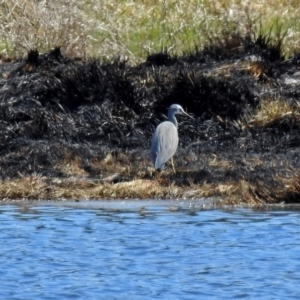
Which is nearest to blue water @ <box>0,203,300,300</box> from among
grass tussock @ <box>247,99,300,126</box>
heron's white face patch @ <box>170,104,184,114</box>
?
heron's white face patch @ <box>170,104,184,114</box>

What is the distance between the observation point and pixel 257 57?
20500 millimetres

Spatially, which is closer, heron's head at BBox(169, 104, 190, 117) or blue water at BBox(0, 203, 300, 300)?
blue water at BBox(0, 203, 300, 300)

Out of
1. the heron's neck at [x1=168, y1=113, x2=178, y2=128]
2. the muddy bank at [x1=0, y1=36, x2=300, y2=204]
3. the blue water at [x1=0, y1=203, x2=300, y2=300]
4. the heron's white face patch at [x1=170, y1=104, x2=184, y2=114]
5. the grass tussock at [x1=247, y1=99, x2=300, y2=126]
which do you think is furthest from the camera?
the grass tussock at [x1=247, y1=99, x2=300, y2=126]

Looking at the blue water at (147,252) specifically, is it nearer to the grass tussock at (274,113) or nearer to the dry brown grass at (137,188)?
the dry brown grass at (137,188)

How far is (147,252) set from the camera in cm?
1132

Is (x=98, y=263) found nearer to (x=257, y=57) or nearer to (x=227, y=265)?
(x=227, y=265)

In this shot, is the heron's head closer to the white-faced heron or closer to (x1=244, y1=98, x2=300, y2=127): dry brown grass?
the white-faced heron

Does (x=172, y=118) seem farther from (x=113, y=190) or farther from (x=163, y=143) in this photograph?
(x=113, y=190)

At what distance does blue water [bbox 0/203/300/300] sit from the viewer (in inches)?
380

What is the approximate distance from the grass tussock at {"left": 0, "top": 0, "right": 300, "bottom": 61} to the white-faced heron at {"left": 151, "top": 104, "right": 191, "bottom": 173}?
14.9 feet

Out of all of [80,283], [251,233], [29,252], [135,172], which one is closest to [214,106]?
[135,172]

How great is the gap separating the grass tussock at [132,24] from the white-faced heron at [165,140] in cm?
455

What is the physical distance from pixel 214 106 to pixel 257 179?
4.04m

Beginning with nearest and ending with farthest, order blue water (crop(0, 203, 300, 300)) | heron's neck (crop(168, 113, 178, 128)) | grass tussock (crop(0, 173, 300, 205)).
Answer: blue water (crop(0, 203, 300, 300)) → grass tussock (crop(0, 173, 300, 205)) → heron's neck (crop(168, 113, 178, 128))
